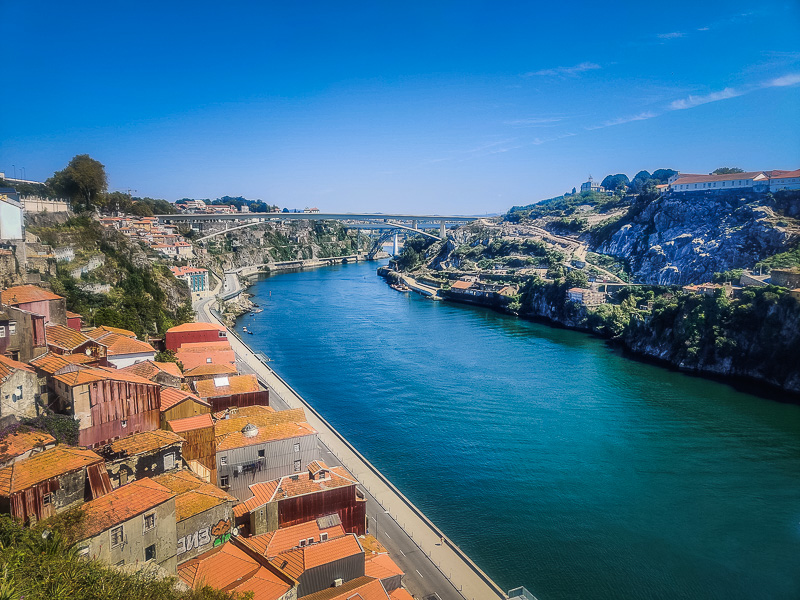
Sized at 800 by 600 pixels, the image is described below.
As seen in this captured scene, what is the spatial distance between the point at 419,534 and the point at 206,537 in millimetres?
3282

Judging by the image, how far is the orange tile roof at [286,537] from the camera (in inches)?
260

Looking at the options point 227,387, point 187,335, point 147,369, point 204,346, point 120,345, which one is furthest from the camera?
point 187,335

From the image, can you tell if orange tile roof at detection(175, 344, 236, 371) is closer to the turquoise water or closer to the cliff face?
the turquoise water

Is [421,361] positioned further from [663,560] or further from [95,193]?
[95,193]

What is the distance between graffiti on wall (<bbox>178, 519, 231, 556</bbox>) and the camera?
6.39m

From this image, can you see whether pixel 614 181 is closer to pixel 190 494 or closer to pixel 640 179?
pixel 640 179

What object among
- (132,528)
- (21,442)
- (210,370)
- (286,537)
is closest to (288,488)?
(286,537)

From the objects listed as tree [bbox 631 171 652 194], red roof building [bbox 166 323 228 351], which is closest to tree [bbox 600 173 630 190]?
tree [bbox 631 171 652 194]

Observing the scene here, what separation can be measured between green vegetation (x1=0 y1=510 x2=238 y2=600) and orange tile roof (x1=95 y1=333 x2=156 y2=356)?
574cm

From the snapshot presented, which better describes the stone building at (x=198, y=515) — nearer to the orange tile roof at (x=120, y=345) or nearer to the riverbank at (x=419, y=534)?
the riverbank at (x=419, y=534)

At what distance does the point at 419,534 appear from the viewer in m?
8.32

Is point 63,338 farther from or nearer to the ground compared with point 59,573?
farther from the ground

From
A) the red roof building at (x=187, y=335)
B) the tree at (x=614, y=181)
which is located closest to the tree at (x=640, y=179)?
the tree at (x=614, y=181)

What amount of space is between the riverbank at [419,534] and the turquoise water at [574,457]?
521 millimetres
